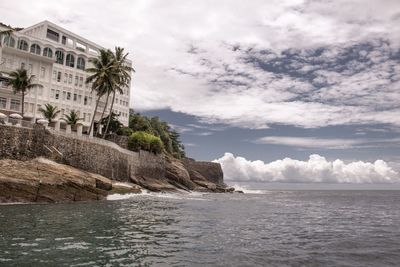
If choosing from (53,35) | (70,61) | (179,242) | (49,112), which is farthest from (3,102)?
(179,242)

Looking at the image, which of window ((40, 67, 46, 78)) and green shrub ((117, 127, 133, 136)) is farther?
green shrub ((117, 127, 133, 136))

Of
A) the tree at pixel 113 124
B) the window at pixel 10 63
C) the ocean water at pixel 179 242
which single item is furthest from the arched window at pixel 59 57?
the ocean water at pixel 179 242

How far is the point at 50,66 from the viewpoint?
74125mm

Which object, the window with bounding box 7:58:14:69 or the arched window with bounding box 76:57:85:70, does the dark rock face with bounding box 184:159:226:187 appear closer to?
the arched window with bounding box 76:57:85:70

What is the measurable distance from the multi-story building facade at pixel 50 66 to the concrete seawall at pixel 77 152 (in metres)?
18.5

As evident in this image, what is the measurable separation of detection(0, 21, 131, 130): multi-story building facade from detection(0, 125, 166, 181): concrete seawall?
18548mm

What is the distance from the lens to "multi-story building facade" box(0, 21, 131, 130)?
223ft

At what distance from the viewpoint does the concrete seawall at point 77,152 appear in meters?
42.8

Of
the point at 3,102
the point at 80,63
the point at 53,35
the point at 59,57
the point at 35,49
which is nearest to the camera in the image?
the point at 3,102

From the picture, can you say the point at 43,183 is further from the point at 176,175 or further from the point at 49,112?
the point at 176,175

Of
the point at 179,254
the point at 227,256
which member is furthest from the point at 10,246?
the point at 227,256

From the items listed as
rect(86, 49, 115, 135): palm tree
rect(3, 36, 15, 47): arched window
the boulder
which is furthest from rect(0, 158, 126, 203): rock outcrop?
the boulder

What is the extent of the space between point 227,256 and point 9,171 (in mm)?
28826

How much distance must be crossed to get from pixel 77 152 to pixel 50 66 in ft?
98.0
